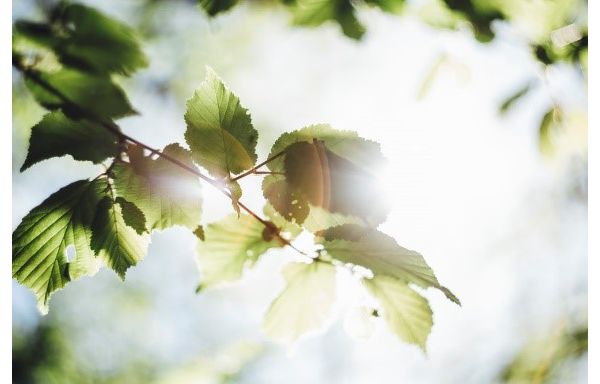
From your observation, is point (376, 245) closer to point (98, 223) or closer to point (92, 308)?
point (98, 223)

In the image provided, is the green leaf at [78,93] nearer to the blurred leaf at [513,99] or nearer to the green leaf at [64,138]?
the green leaf at [64,138]

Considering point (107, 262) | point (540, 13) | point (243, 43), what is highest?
point (243, 43)

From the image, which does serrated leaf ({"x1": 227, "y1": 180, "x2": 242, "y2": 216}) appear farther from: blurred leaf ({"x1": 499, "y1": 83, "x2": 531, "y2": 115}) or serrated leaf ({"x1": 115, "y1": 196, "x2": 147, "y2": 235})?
blurred leaf ({"x1": 499, "y1": 83, "x2": 531, "y2": 115})

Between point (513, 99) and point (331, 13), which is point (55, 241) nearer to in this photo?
point (331, 13)

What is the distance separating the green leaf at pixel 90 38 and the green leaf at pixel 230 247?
27cm

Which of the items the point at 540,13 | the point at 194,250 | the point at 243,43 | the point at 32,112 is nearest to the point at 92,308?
the point at 243,43

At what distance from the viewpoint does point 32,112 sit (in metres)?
1.26

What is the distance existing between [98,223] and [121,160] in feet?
0.27

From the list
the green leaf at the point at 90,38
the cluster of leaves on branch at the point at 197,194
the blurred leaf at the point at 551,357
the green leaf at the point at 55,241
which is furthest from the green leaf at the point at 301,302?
the blurred leaf at the point at 551,357

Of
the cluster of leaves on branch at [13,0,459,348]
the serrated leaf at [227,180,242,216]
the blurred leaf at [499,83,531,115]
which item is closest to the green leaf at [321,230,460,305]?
the cluster of leaves on branch at [13,0,459,348]

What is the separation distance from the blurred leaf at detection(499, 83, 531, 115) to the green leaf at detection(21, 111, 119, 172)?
101cm

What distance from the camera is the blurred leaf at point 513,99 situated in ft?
3.44

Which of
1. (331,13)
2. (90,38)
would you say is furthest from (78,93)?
(331,13)

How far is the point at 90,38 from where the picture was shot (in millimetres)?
571
